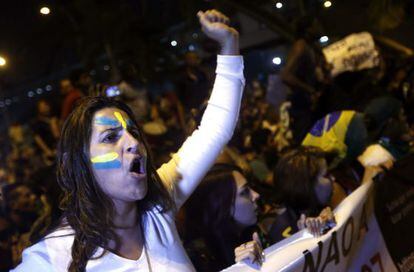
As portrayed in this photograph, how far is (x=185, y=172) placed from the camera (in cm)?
197

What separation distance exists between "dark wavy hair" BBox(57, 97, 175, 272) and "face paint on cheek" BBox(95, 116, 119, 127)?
0.02 meters

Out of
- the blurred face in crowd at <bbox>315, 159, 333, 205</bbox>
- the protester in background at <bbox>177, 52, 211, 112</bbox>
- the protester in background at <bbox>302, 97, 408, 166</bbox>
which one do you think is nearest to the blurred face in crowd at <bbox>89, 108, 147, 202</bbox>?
the blurred face in crowd at <bbox>315, 159, 333, 205</bbox>

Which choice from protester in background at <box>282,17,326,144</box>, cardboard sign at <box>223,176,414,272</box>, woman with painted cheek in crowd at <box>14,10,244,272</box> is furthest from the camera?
protester in background at <box>282,17,326,144</box>

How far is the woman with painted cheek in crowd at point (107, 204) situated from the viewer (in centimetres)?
161

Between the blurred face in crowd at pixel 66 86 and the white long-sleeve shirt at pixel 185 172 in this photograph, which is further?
the blurred face in crowd at pixel 66 86

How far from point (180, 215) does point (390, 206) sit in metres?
1.12

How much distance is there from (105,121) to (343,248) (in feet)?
4.14

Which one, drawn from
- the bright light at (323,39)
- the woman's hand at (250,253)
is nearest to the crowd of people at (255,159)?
the woman's hand at (250,253)

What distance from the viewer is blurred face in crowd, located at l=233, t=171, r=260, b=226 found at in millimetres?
2665

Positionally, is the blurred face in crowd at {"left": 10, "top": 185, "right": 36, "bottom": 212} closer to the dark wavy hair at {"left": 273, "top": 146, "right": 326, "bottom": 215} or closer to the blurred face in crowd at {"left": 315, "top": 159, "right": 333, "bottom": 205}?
the dark wavy hair at {"left": 273, "top": 146, "right": 326, "bottom": 215}

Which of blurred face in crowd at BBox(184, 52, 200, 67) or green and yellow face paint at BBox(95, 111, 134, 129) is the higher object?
blurred face in crowd at BBox(184, 52, 200, 67)

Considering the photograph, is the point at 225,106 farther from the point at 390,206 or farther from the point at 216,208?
the point at 390,206

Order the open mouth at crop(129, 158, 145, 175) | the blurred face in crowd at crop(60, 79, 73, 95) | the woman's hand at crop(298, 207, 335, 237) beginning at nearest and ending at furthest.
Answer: the open mouth at crop(129, 158, 145, 175)
the woman's hand at crop(298, 207, 335, 237)
the blurred face in crowd at crop(60, 79, 73, 95)

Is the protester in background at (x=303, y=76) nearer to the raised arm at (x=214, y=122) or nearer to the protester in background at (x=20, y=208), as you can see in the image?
the protester in background at (x=20, y=208)
